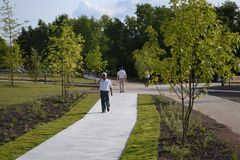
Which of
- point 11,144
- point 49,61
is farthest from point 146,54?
point 49,61

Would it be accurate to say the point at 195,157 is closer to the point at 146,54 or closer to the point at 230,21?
the point at 146,54

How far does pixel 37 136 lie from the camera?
13.1 meters

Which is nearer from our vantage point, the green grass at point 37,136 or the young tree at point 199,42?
the green grass at point 37,136

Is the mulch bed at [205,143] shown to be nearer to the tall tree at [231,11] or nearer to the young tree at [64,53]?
the young tree at [64,53]

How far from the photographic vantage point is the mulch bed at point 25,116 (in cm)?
1396

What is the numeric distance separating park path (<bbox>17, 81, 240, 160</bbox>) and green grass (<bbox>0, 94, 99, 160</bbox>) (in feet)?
0.82

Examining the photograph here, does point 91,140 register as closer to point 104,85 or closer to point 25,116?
point 25,116

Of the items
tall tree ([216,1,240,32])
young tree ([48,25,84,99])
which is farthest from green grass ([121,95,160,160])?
tall tree ([216,1,240,32])

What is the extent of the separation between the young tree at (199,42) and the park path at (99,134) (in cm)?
275

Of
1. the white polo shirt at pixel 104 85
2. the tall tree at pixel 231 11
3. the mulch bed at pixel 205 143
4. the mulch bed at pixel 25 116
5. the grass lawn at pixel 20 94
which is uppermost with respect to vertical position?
the tall tree at pixel 231 11

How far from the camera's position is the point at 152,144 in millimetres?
11836

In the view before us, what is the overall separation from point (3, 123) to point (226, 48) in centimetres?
848

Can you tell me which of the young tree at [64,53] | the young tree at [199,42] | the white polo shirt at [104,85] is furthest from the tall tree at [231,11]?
the young tree at [199,42]

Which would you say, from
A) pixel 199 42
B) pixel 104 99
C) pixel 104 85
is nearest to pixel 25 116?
pixel 104 99
